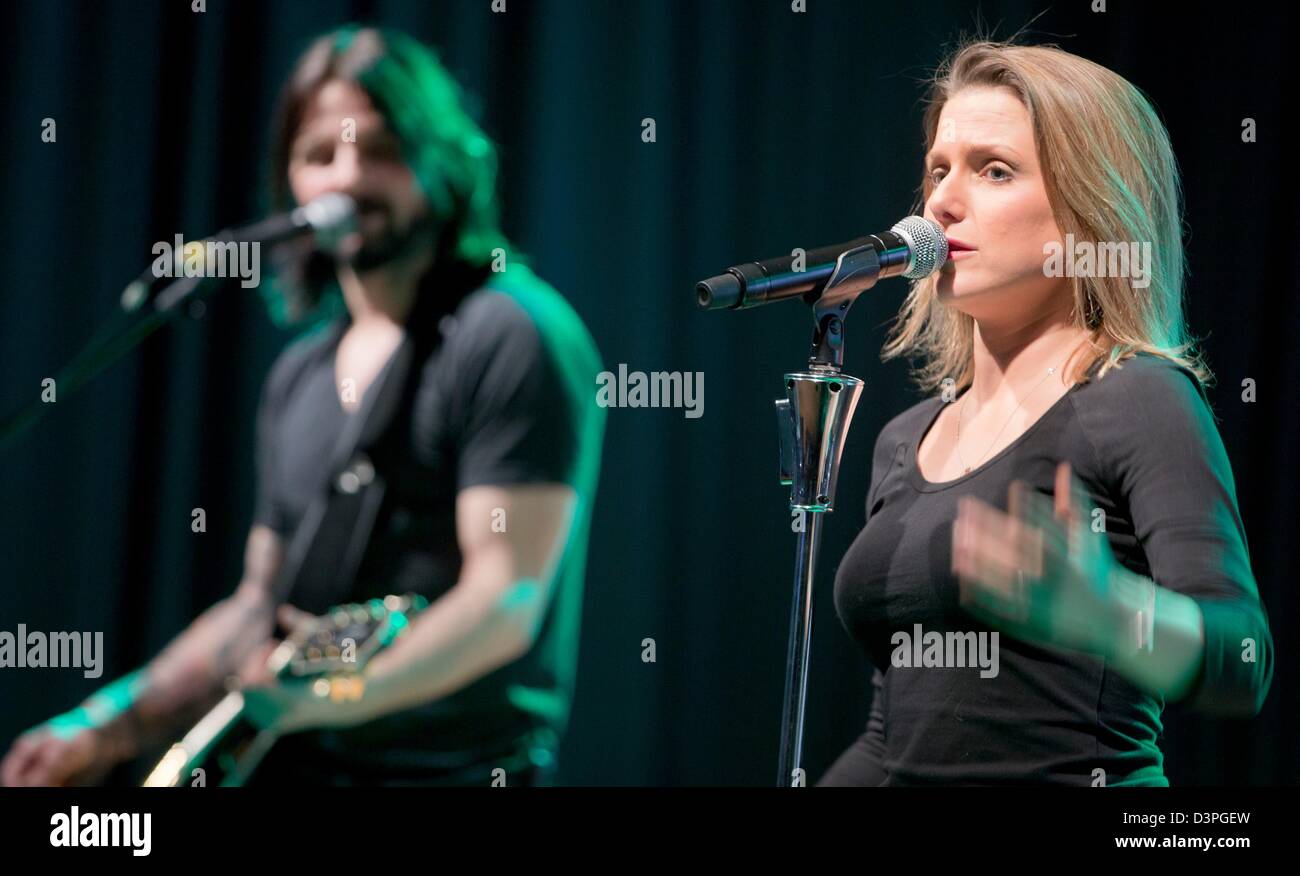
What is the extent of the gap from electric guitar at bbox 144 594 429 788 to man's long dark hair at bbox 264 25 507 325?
1.56ft

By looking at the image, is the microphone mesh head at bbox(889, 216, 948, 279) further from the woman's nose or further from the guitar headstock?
the guitar headstock

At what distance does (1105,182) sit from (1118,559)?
47cm

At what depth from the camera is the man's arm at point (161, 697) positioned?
1.73 m

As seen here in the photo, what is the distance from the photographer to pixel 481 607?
1.74 metres

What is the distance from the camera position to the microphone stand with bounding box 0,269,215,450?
190 centimetres

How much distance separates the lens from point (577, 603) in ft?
6.21

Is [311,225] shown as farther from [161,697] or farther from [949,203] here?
[949,203]

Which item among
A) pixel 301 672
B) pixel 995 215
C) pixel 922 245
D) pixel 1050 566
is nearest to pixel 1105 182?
pixel 995 215

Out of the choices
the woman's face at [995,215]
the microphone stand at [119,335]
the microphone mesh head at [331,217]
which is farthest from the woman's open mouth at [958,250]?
the microphone stand at [119,335]

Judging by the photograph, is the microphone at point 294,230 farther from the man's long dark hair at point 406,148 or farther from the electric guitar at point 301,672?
the electric guitar at point 301,672

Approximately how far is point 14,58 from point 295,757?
48.2 inches

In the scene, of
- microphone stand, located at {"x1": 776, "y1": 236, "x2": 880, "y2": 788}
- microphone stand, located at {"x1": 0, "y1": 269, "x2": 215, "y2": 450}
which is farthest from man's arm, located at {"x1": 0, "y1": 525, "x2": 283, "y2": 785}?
microphone stand, located at {"x1": 776, "y1": 236, "x2": 880, "y2": 788}

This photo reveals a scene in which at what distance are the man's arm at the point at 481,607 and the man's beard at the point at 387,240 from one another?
0.38 metres
